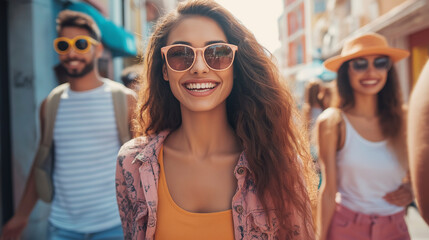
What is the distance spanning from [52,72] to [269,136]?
182 inches

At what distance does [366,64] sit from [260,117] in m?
A: 1.53

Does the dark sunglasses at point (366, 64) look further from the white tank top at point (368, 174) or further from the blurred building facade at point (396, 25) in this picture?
the blurred building facade at point (396, 25)

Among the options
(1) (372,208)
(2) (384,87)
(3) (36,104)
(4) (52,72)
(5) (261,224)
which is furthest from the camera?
(4) (52,72)

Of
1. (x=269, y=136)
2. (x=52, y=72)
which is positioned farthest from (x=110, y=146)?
(x=52, y=72)

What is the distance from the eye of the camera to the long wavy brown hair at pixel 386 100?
8.60 feet

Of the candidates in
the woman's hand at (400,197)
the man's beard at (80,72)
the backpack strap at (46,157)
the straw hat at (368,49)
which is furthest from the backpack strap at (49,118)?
the woman's hand at (400,197)

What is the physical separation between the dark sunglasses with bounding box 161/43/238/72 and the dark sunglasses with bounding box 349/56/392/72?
159 centimetres

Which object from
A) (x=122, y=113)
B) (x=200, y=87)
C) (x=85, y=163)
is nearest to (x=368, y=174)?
(x=200, y=87)

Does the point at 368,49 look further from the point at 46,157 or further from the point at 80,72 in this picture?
the point at 46,157

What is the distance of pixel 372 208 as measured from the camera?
2.37 meters

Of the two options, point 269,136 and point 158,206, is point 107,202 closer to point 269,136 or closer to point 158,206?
point 158,206

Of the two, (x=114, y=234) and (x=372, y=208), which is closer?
(x=372, y=208)

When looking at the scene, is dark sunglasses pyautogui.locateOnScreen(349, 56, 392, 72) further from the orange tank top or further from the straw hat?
the orange tank top

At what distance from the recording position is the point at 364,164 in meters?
2.40
